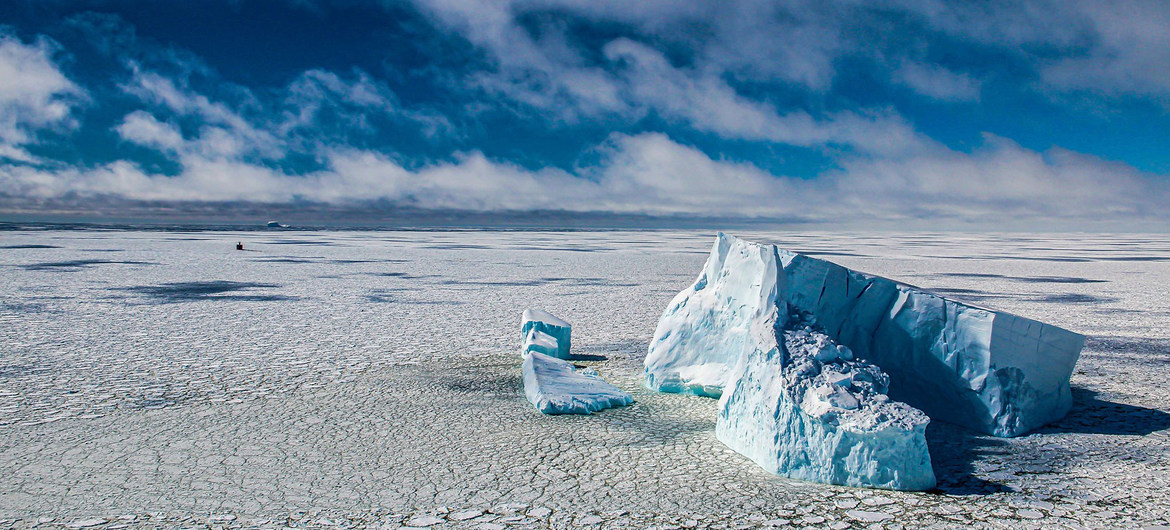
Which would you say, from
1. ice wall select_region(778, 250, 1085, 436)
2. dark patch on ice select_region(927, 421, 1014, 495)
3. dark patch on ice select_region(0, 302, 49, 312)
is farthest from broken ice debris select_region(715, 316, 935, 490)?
dark patch on ice select_region(0, 302, 49, 312)

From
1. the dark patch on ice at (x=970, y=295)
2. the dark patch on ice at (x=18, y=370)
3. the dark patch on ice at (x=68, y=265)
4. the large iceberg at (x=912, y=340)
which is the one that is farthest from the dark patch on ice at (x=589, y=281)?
the dark patch on ice at (x=68, y=265)

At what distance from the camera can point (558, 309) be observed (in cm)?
941

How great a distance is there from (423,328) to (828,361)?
499 centimetres

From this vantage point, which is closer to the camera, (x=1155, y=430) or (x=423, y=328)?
(x=1155, y=430)

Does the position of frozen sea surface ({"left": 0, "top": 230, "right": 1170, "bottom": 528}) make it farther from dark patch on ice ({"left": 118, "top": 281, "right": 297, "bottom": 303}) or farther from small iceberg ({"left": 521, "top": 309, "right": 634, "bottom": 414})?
dark patch on ice ({"left": 118, "top": 281, "right": 297, "bottom": 303})

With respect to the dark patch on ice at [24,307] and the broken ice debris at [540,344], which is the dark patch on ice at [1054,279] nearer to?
the broken ice debris at [540,344]

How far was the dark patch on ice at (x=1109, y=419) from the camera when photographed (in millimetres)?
4090

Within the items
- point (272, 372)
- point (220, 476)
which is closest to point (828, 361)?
point (220, 476)

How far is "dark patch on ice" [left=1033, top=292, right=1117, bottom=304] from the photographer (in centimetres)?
1052

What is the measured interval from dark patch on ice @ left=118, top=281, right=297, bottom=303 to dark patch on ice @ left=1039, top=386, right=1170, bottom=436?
9.13 m

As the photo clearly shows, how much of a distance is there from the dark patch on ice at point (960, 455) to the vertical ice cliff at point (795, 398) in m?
0.19

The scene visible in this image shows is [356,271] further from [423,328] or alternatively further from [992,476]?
[992,476]

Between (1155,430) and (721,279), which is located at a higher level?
(721,279)

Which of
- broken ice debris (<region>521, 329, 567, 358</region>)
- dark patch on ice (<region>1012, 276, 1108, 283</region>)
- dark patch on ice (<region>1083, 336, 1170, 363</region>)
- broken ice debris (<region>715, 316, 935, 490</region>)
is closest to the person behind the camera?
broken ice debris (<region>715, 316, 935, 490</region>)
